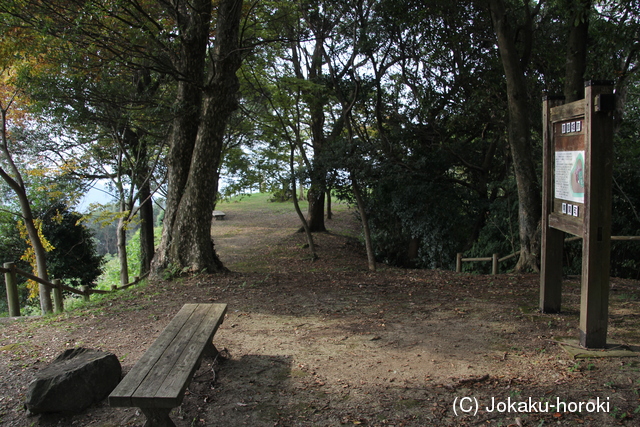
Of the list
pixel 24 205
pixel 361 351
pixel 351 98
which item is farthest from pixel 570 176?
pixel 24 205

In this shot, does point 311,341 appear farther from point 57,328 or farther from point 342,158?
point 342,158

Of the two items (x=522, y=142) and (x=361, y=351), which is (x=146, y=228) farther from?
(x=361, y=351)

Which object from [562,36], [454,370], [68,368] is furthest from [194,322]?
[562,36]

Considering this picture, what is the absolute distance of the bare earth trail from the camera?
127 inches

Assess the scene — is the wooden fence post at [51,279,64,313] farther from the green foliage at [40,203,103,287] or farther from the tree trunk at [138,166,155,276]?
the green foliage at [40,203,103,287]

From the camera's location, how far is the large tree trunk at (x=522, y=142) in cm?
807

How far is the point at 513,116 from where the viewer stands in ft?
27.3

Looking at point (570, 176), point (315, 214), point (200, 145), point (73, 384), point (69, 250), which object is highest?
point (200, 145)

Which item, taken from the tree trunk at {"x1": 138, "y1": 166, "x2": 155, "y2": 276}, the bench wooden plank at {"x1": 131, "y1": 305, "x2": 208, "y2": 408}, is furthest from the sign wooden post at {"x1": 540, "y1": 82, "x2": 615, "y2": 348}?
the tree trunk at {"x1": 138, "y1": 166, "x2": 155, "y2": 276}

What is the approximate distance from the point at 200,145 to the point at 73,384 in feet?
17.2

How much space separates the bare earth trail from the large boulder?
11cm

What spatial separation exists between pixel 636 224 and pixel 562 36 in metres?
4.61

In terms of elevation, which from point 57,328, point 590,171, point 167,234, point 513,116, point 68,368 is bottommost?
point 57,328

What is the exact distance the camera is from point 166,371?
2945 millimetres
